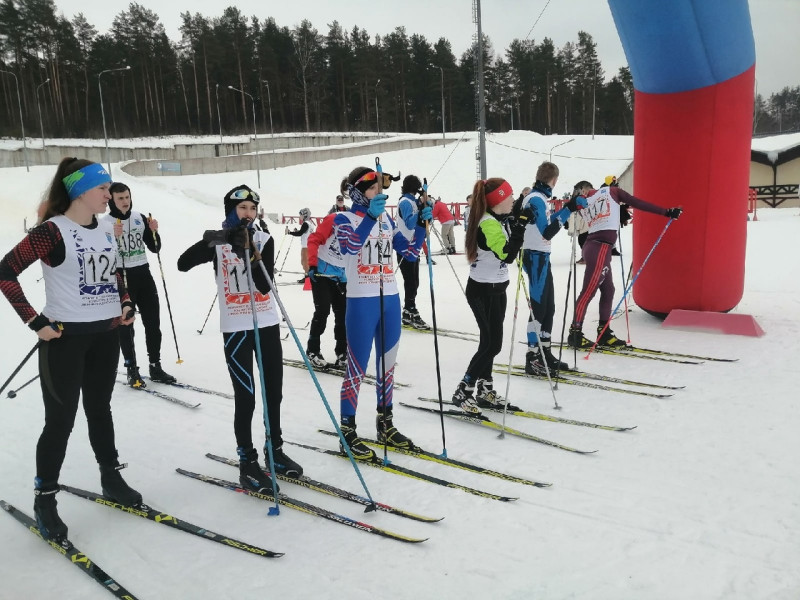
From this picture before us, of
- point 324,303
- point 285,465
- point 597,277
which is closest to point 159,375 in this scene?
point 324,303

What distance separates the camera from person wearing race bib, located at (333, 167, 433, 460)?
3658mm

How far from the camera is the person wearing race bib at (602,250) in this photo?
623 centimetres

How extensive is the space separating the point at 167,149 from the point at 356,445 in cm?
4432

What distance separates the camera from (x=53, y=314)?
2.90 m

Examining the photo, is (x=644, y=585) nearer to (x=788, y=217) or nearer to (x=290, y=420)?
(x=290, y=420)

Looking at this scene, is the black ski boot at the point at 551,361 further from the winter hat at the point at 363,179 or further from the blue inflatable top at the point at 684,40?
the blue inflatable top at the point at 684,40

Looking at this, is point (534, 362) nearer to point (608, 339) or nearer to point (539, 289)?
point (539, 289)

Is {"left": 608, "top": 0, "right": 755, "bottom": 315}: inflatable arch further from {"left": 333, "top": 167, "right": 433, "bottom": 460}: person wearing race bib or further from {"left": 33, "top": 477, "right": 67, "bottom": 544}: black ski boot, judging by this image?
{"left": 33, "top": 477, "right": 67, "bottom": 544}: black ski boot

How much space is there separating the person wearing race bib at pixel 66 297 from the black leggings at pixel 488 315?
8.21ft

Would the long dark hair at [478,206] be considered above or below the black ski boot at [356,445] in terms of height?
above

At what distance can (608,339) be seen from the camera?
21.1ft

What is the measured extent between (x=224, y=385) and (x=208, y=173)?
36116mm

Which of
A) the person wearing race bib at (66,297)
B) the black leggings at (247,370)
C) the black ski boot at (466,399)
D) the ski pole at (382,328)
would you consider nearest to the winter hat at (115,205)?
the person wearing race bib at (66,297)

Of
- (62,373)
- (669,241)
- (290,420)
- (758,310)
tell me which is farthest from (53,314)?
(758,310)
